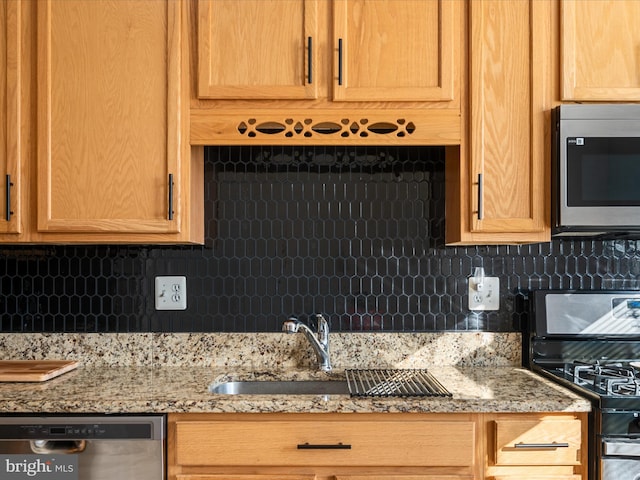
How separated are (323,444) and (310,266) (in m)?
0.78

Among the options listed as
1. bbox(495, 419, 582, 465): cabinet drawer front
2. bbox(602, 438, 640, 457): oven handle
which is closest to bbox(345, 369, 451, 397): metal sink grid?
bbox(495, 419, 582, 465): cabinet drawer front

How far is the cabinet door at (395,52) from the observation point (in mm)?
1930

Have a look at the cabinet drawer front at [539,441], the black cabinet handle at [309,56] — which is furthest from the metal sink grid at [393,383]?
the black cabinet handle at [309,56]

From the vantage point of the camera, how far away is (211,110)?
1.95m

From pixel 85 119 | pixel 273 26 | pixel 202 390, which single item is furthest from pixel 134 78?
pixel 202 390

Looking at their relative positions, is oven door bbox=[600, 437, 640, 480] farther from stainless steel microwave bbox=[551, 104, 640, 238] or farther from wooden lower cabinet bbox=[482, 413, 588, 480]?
stainless steel microwave bbox=[551, 104, 640, 238]

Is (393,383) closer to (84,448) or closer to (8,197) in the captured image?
(84,448)

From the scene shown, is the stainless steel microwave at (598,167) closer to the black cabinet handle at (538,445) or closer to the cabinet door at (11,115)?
the black cabinet handle at (538,445)

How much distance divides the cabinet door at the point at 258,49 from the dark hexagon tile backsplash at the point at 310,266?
425mm

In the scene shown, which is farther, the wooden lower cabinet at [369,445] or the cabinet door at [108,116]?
A: the cabinet door at [108,116]

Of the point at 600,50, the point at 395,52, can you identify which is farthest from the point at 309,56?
the point at 600,50

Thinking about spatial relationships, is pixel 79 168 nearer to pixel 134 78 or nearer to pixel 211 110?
pixel 134 78

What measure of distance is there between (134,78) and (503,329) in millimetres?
→ 1653

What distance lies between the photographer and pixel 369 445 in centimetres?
167
